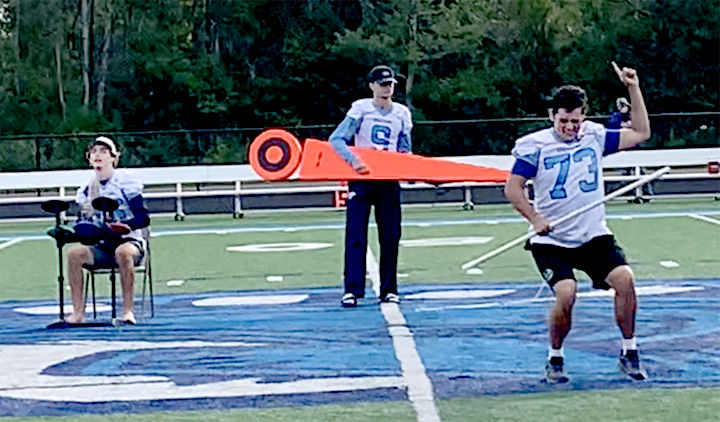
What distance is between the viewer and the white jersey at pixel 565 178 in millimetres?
7840

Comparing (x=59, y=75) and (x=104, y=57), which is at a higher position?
(x=104, y=57)

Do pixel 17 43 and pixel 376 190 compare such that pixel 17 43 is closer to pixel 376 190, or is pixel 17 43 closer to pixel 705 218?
pixel 705 218

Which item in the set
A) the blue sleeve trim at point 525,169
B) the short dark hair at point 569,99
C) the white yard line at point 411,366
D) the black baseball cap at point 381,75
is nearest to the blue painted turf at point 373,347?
the white yard line at point 411,366

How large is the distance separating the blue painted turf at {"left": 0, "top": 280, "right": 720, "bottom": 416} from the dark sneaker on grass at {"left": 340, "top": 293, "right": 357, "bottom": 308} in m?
0.06

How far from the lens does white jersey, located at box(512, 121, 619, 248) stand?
25.7 ft

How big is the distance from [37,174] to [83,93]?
26.5 meters

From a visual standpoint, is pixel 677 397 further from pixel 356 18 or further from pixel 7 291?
pixel 356 18

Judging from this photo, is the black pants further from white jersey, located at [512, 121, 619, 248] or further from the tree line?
the tree line

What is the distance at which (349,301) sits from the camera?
11.3 metres

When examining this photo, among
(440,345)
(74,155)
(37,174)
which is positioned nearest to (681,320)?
(440,345)

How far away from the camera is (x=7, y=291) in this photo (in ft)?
45.0

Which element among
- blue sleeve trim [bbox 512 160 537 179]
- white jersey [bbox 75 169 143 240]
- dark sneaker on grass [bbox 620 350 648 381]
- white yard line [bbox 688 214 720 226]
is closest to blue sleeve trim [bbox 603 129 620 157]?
blue sleeve trim [bbox 512 160 537 179]

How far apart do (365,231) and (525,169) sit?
387cm

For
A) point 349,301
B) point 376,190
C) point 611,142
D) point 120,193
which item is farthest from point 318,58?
point 611,142
